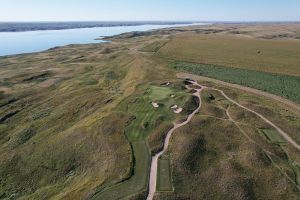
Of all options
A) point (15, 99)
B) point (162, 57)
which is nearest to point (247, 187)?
point (15, 99)

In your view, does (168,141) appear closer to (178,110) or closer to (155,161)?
(155,161)

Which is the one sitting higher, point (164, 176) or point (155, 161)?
point (164, 176)

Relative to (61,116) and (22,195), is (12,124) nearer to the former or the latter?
(61,116)

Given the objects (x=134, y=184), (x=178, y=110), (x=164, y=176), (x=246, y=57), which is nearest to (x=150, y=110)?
(x=178, y=110)

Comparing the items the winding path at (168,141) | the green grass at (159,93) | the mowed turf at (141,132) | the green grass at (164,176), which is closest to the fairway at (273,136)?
the winding path at (168,141)

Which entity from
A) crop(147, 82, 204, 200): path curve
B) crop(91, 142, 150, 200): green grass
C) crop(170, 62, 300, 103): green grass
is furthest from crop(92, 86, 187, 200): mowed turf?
crop(170, 62, 300, 103): green grass

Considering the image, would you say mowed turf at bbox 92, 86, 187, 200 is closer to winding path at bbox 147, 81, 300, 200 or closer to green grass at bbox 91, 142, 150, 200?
green grass at bbox 91, 142, 150, 200
